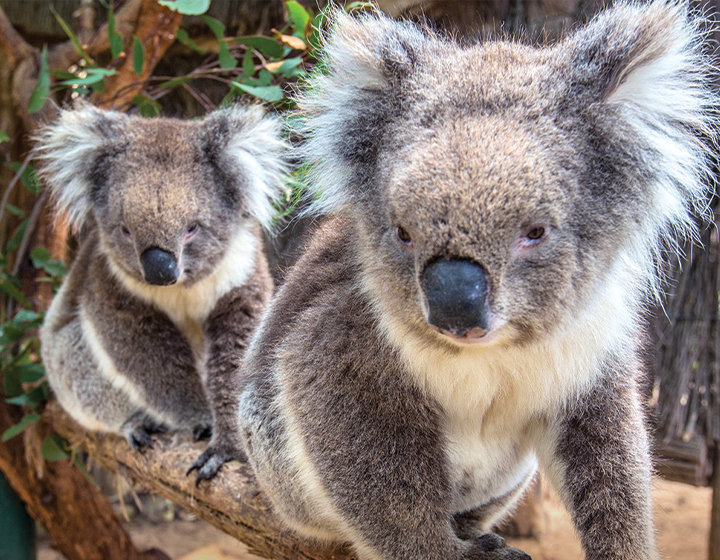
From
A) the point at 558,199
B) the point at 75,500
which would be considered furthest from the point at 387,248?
the point at 75,500

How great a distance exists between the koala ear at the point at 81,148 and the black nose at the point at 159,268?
670mm

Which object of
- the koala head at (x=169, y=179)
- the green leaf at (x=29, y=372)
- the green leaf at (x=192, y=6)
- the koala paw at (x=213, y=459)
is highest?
the green leaf at (x=192, y=6)

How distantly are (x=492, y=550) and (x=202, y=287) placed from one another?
5.78ft

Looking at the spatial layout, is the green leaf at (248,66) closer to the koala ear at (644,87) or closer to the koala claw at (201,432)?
the koala claw at (201,432)

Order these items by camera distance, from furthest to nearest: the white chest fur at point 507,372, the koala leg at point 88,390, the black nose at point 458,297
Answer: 1. the koala leg at point 88,390
2. the white chest fur at point 507,372
3. the black nose at point 458,297

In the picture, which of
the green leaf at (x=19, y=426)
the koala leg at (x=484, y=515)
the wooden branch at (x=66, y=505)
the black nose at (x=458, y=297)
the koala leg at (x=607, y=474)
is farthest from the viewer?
the wooden branch at (x=66, y=505)

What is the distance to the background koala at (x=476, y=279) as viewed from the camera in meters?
1.39

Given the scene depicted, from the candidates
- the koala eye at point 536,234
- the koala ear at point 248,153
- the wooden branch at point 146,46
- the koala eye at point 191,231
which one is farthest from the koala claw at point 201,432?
the koala eye at point 536,234

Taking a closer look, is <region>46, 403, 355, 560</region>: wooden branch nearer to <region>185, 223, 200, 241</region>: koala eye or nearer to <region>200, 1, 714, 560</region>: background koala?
<region>200, 1, 714, 560</region>: background koala

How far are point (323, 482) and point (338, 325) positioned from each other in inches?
17.2

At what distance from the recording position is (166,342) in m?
3.14

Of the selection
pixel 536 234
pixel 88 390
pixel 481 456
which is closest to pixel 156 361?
pixel 88 390

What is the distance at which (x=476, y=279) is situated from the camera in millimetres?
1331

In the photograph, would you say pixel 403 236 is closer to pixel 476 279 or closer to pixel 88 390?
pixel 476 279
